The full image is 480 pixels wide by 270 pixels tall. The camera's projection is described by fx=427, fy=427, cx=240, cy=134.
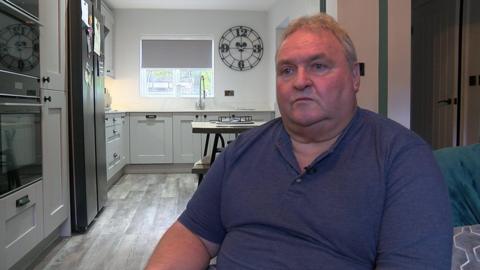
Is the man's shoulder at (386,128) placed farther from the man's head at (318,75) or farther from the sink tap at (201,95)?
the sink tap at (201,95)

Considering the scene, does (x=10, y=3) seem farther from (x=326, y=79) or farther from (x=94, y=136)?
(x=326, y=79)

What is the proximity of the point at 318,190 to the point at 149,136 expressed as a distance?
500 centimetres

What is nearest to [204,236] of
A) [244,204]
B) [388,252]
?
[244,204]

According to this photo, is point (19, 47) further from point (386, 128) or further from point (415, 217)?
point (415, 217)

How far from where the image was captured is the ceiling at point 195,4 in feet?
18.6

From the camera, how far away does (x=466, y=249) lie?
920 millimetres

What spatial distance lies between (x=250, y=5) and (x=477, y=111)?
128 inches

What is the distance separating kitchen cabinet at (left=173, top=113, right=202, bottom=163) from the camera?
576 centimetres

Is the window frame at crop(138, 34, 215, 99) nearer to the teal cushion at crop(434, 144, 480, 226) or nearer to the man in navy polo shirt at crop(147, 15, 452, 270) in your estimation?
the man in navy polo shirt at crop(147, 15, 452, 270)

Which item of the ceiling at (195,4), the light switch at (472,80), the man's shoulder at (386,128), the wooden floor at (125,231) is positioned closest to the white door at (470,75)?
the light switch at (472,80)

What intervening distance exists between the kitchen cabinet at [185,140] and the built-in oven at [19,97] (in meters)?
3.33

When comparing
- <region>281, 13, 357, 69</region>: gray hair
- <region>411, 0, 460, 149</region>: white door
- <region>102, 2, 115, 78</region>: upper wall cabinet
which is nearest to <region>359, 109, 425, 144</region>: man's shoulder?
<region>281, 13, 357, 69</region>: gray hair

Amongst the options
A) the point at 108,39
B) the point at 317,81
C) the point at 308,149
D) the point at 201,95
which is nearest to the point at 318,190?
the point at 308,149

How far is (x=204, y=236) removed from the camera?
1.12m
